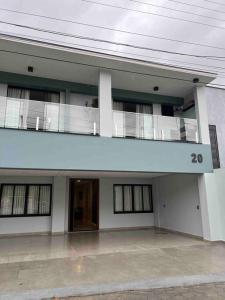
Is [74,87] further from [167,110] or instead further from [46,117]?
[167,110]

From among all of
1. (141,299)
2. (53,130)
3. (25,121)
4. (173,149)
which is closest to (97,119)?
(53,130)

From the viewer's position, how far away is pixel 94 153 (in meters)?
7.46

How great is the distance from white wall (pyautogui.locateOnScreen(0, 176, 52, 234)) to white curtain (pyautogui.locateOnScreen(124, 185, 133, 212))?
376 centimetres

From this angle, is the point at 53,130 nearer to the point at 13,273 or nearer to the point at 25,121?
the point at 25,121

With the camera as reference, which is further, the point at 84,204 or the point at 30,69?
the point at 84,204

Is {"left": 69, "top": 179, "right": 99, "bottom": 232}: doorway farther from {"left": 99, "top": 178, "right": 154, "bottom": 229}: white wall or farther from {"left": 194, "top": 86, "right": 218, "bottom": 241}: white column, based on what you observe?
{"left": 194, "top": 86, "right": 218, "bottom": 241}: white column

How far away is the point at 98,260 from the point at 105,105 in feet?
15.6

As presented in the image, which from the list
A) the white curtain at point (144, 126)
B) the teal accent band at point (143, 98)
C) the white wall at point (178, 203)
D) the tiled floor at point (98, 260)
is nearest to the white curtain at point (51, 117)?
the white curtain at point (144, 126)

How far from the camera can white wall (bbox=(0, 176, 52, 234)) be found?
9.79 meters

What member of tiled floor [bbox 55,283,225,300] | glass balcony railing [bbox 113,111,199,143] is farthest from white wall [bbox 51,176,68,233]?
tiled floor [bbox 55,283,225,300]

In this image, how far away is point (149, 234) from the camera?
33.5 ft

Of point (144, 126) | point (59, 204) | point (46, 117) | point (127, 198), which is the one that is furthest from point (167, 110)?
point (59, 204)

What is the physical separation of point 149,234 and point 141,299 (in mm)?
6375

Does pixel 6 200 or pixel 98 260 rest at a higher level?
pixel 6 200
